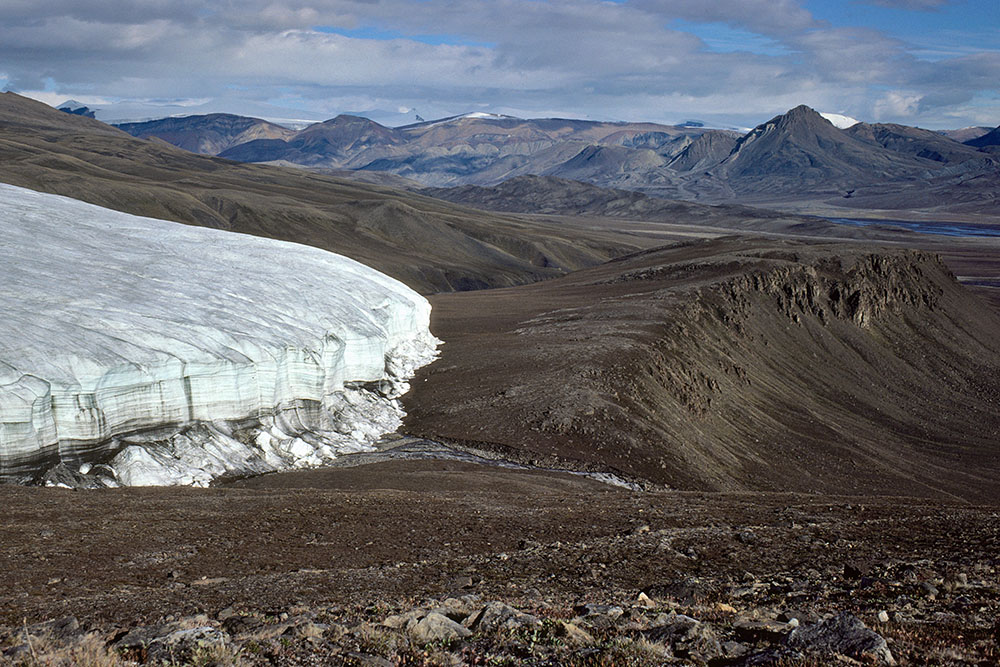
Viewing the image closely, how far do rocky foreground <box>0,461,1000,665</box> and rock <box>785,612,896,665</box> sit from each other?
0.02m

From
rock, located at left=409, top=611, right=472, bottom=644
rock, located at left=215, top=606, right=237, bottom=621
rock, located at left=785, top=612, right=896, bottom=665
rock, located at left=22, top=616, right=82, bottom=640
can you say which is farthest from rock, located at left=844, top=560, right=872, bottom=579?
rock, located at left=22, top=616, right=82, bottom=640

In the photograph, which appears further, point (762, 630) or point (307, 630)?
point (762, 630)

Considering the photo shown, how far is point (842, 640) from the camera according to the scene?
782 cm

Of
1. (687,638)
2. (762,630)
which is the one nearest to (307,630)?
(687,638)

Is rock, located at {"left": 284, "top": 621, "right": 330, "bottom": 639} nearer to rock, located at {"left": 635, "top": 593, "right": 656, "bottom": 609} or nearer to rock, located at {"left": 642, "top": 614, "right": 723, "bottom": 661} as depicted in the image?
rock, located at {"left": 642, "top": 614, "right": 723, "bottom": 661}

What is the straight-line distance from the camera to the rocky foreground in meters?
8.02

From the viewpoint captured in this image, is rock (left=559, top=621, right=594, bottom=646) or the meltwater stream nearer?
rock (left=559, top=621, right=594, bottom=646)

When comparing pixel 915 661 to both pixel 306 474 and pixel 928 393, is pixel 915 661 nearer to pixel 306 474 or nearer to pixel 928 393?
pixel 306 474

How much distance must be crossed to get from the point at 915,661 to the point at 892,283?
5585 cm

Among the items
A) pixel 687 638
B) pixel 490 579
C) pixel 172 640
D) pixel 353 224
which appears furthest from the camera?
pixel 353 224

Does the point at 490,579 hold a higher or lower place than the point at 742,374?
higher

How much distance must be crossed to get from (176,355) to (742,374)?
2749 centimetres

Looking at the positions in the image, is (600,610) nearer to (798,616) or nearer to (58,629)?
(798,616)

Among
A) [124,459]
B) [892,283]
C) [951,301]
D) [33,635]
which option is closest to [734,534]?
[33,635]
